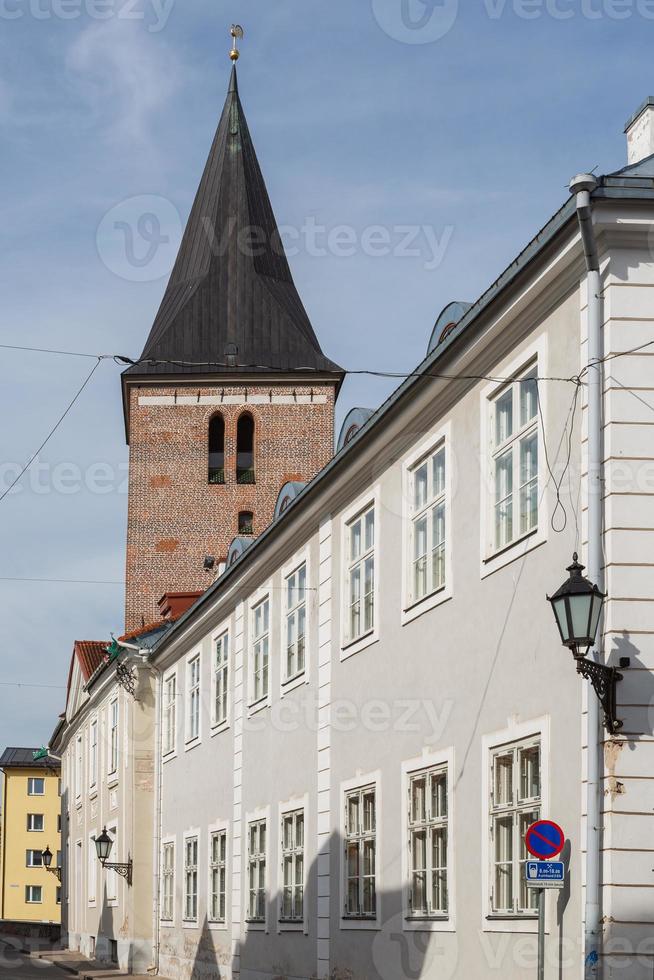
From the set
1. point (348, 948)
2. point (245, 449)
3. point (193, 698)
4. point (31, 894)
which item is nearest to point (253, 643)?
point (193, 698)

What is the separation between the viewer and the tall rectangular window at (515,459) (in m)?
13.0

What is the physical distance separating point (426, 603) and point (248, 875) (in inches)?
374

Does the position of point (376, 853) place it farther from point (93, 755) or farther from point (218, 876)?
point (93, 755)

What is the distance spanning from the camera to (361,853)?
1755 centimetres

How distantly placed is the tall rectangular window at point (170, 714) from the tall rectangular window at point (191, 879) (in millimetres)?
2747

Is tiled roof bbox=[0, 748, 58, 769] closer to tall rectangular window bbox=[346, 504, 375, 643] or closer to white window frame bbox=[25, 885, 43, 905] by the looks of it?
white window frame bbox=[25, 885, 43, 905]

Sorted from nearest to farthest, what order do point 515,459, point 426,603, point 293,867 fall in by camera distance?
1. point 515,459
2. point 426,603
3. point 293,867

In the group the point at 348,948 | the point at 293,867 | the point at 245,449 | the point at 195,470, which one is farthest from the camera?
the point at 245,449

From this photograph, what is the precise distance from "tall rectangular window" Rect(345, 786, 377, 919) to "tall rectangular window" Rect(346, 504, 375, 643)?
1.85 meters

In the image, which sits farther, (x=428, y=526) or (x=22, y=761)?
(x=22, y=761)

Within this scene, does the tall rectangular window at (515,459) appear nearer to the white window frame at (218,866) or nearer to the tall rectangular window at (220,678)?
the white window frame at (218,866)

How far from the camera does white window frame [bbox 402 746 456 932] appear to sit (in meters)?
14.3

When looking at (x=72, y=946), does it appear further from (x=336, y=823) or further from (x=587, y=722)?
(x=587, y=722)

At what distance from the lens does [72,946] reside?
4741 centimetres
